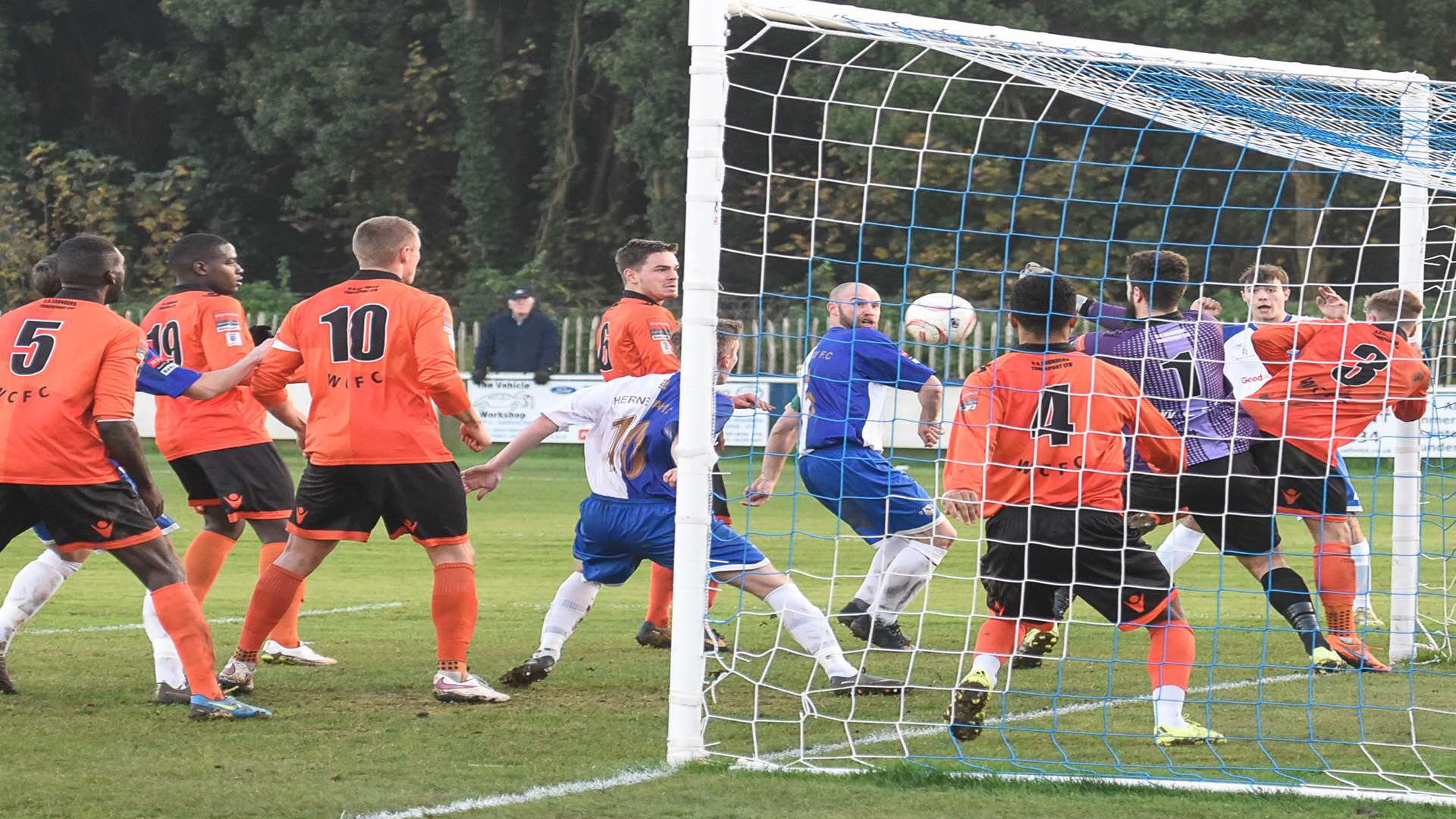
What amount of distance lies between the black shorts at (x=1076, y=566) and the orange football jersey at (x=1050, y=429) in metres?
0.07

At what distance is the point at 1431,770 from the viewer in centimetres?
537

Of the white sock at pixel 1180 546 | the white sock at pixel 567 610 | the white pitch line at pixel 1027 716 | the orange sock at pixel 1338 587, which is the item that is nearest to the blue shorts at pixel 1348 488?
the orange sock at pixel 1338 587

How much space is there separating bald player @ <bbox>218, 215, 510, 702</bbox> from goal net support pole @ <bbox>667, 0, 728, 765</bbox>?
3.80 feet

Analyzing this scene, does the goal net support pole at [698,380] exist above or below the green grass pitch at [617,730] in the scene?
above

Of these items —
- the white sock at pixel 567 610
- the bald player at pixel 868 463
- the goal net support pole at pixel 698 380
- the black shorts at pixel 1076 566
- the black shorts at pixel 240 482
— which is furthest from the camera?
the bald player at pixel 868 463

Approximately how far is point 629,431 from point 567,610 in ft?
2.95

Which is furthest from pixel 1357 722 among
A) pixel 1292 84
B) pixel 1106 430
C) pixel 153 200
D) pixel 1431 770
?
pixel 153 200

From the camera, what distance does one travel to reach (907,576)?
25.5 feet

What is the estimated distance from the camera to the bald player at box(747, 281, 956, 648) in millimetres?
7668

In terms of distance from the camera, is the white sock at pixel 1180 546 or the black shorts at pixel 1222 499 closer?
the black shorts at pixel 1222 499

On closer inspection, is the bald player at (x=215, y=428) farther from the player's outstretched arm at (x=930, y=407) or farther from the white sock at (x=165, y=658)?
the player's outstretched arm at (x=930, y=407)

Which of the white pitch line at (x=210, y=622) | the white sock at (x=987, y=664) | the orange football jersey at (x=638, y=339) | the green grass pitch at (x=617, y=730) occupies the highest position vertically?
the orange football jersey at (x=638, y=339)

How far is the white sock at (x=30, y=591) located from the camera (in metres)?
6.74

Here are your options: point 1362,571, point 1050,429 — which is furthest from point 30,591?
point 1362,571
